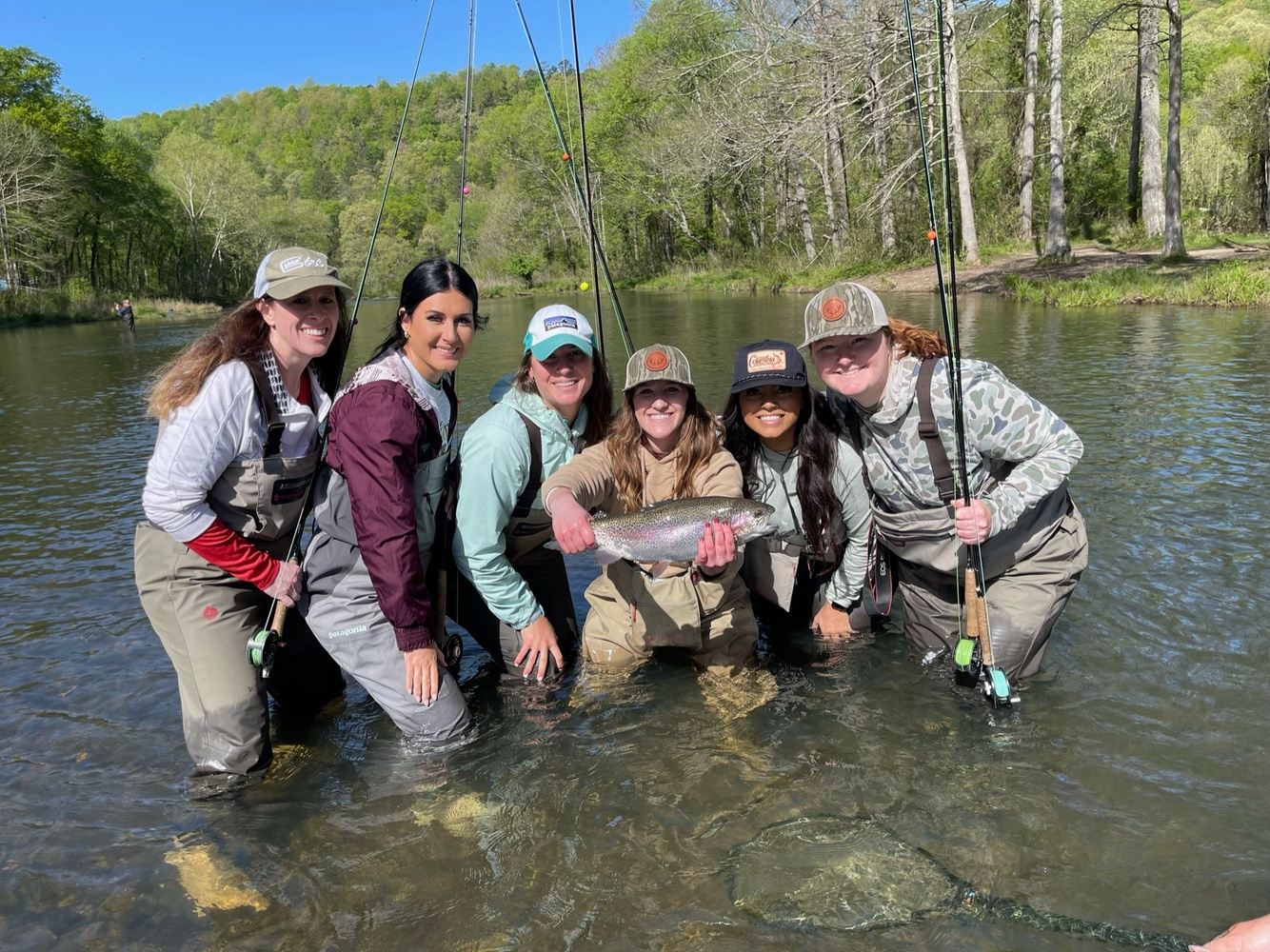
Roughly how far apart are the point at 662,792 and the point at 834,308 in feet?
8.33

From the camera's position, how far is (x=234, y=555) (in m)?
4.01

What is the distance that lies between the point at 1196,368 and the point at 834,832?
41.7ft

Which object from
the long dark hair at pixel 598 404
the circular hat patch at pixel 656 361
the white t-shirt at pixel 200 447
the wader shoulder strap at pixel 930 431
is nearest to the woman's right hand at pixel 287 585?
the white t-shirt at pixel 200 447

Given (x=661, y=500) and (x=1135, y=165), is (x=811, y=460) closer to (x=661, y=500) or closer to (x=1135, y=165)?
(x=661, y=500)

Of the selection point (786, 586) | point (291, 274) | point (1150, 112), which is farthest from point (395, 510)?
point (1150, 112)

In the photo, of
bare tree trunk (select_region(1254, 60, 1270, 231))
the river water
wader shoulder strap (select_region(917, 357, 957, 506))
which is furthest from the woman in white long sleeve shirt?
bare tree trunk (select_region(1254, 60, 1270, 231))

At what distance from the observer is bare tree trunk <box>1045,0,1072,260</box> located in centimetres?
2633

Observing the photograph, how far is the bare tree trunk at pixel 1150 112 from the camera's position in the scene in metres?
25.0

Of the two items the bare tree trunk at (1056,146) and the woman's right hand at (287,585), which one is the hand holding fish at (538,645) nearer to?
the woman's right hand at (287,585)

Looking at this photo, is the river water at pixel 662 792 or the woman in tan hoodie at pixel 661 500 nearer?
the river water at pixel 662 792

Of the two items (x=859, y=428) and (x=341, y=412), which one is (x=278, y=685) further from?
(x=859, y=428)

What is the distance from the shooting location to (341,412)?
3.91 metres

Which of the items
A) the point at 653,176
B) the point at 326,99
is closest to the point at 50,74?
the point at 653,176

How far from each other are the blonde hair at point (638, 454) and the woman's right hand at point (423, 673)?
1.30 metres
